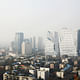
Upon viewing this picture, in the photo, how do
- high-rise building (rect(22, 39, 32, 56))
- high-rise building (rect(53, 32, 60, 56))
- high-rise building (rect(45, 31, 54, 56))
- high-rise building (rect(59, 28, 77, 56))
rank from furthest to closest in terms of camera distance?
high-rise building (rect(22, 39, 32, 56)) → high-rise building (rect(45, 31, 54, 56)) → high-rise building (rect(53, 32, 60, 56)) → high-rise building (rect(59, 28, 77, 56))

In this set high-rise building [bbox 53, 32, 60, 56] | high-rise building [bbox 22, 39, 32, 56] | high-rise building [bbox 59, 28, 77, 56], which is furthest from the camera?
high-rise building [bbox 22, 39, 32, 56]

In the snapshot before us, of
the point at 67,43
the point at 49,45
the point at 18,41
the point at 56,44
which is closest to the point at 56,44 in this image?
the point at 56,44

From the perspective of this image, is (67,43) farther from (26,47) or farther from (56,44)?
(26,47)

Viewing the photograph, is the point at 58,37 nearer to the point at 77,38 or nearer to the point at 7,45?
the point at 77,38

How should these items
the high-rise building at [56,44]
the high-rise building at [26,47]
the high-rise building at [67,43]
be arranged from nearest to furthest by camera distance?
1. the high-rise building at [67,43]
2. the high-rise building at [56,44]
3. the high-rise building at [26,47]

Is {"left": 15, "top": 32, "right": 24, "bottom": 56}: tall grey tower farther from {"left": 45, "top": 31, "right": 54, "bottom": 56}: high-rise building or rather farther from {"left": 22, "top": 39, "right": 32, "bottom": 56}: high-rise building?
{"left": 45, "top": 31, "right": 54, "bottom": 56}: high-rise building

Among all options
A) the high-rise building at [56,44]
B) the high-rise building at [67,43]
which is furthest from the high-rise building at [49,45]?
the high-rise building at [67,43]

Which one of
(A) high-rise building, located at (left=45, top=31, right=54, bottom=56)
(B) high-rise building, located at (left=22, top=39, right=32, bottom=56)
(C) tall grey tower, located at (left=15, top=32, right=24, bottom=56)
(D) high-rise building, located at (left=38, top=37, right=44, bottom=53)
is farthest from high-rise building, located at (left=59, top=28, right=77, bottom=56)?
(C) tall grey tower, located at (left=15, top=32, right=24, bottom=56)

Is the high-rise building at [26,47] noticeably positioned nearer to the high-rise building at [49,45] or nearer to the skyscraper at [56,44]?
the high-rise building at [49,45]

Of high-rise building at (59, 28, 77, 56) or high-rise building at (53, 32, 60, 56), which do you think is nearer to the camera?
high-rise building at (59, 28, 77, 56)
